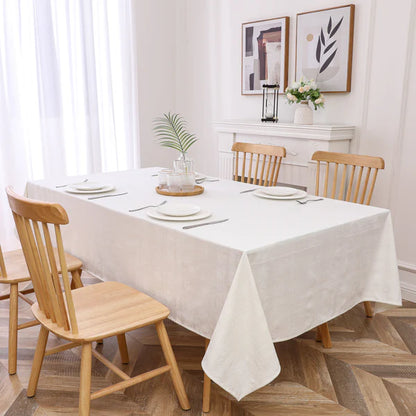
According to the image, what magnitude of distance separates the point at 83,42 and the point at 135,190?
6.87 ft

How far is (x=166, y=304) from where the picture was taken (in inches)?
70.9

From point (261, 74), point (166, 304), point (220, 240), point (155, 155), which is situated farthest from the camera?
point (155, 155)

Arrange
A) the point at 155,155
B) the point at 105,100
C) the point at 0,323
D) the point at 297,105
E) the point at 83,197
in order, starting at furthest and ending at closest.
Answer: the point at 155,155, the point at 105,100, the point at 297,105, the point at 0,323, the point at 83,197

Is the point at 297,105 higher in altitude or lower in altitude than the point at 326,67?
lower

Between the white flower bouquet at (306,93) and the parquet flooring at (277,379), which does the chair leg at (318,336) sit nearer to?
the parquet flooring at (277,379)

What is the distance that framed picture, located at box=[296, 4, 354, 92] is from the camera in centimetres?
315

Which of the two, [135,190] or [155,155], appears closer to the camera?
[135,190]

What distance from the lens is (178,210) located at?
6.12ft

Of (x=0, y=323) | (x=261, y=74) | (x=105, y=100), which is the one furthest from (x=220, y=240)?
(x=105, y=100)

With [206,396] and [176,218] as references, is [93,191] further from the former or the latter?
[206,396]

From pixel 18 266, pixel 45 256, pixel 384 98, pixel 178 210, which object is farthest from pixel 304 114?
pixel 45 256

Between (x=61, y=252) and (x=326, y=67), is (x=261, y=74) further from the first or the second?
(x=61, y=252)

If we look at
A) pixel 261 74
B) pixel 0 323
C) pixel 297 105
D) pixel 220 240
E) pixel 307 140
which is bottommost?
pixel 0 323

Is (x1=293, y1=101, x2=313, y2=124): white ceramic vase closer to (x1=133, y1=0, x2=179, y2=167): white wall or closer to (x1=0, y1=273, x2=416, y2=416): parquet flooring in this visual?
(x1=0, y1=273, x2=416, y2=416): parquet flooring
